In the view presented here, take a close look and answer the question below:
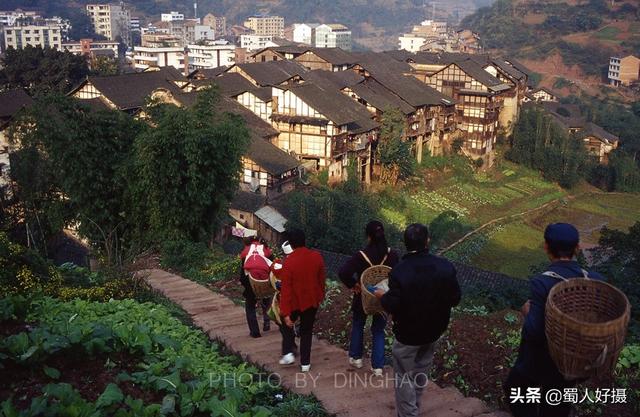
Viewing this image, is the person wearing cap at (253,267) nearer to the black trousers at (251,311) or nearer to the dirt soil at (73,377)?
the black trousers at (251,311)

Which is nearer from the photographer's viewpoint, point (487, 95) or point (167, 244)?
point (167, 244)

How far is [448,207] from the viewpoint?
1286 inches

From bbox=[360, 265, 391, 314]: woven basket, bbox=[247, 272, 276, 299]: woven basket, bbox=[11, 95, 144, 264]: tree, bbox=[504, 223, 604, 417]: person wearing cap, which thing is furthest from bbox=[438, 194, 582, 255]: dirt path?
bbox=[504, 223, 604, 417]: person wearing cap

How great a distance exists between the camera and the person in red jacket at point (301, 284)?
5.61 meters

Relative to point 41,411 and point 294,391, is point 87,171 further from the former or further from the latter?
point 41,411

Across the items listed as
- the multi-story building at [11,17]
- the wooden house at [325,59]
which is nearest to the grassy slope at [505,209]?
the wooden house at [325,59]

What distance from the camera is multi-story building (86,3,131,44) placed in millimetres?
105688

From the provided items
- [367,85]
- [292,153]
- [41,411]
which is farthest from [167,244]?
[367,85]

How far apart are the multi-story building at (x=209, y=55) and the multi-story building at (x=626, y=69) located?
4448 centimetres

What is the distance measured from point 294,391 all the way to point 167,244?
783 cm

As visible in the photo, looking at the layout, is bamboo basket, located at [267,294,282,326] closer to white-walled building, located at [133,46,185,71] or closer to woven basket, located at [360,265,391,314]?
woven basket, located at [360,265,391,314]

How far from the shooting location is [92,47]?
8656cm

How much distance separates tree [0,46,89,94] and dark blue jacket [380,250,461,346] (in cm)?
4000

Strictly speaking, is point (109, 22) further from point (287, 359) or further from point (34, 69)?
point (287, 359)
